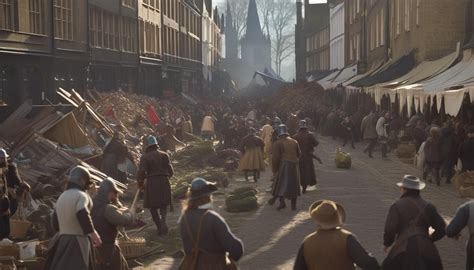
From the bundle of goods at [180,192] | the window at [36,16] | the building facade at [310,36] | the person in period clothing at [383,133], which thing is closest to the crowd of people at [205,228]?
the bundle of goods at [180,192]

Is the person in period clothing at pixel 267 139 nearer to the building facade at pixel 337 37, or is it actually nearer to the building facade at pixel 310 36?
the building facade at pixel 337 37

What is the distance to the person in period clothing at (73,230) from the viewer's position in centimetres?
832

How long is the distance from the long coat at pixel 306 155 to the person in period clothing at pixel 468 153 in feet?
10.7

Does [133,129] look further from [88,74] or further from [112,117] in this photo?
[88,74]

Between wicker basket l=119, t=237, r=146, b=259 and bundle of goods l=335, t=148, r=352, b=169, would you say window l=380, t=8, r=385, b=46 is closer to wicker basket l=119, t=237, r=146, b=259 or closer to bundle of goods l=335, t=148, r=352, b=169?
bundle of goods l=335, t=148, r=352, b=169

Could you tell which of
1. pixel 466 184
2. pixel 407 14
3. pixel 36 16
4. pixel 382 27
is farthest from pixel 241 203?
pixel 382 27

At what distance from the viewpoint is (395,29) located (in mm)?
42281

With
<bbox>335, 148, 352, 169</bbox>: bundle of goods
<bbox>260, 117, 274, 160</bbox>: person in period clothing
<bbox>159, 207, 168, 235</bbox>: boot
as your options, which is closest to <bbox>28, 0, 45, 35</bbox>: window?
<bbox>260, 117, 274, 160</bbox>: person in period clothing

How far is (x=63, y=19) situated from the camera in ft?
111

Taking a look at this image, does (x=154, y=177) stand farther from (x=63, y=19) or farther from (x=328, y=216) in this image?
(x=63, y=19)

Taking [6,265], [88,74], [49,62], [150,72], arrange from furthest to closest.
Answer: [150,72] < [88,74] < [49,62] < [6,265]

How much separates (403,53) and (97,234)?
106ft

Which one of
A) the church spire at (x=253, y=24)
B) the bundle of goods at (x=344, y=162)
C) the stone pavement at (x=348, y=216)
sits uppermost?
the church spire at (x=253, y=24)

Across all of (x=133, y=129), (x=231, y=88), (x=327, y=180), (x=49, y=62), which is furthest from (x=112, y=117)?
(x=231, y=88)
